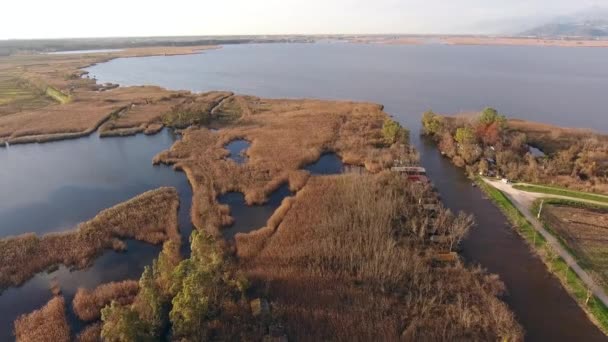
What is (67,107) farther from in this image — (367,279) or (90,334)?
(367,279)

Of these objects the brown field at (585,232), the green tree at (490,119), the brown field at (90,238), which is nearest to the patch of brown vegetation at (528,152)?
the green tree at (490,119)

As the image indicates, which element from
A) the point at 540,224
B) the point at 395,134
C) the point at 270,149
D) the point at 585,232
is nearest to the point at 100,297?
the point at 270,149

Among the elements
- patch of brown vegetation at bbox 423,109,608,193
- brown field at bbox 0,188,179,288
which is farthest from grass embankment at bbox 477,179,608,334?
brown field at bbox 0,188,179,288

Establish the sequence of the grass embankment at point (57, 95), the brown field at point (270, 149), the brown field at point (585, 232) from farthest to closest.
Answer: the grass embankment at point (57, 95) < the brown field at point (270, 149) < the brown field at point (585, 232)

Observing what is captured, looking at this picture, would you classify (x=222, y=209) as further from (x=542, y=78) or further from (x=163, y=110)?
(x=542, y=78)

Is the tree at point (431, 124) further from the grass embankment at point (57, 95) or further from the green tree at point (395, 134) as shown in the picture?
the grass embankment at point (57, 95)

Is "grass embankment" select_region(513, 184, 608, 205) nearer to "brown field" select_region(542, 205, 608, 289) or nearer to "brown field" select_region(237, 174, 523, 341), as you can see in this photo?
"brown field" select_region(542, 205, 608, 289)
